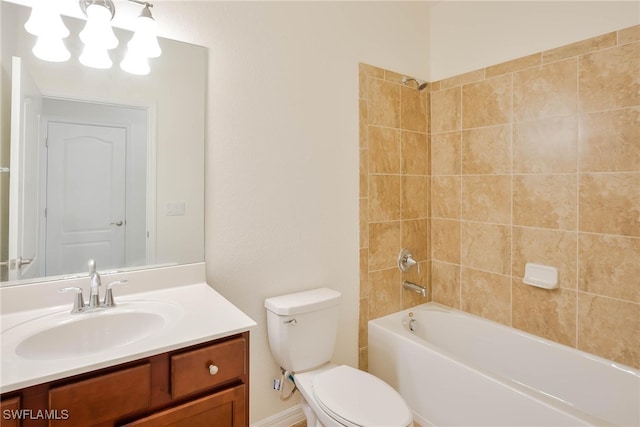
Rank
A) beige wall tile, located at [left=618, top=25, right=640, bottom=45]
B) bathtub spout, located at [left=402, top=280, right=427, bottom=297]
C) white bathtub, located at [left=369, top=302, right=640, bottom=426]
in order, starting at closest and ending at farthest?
1. white bathtub, located at [left=369, top=302, right=640, bottom=426]
2. beige wall tile, located at [left=618, top=25, right=640, bottom=45]
3. bathtub spout, located at [left=402, top=280, right=427, bottom=297]

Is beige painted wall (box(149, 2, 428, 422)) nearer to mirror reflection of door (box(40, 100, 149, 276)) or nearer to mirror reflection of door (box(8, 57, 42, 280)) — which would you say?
mirror reflection of door (box(40, 100, 149, 276))

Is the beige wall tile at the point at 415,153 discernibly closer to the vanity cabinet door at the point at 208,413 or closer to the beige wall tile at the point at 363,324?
the beige wall tile at the point at 363,324

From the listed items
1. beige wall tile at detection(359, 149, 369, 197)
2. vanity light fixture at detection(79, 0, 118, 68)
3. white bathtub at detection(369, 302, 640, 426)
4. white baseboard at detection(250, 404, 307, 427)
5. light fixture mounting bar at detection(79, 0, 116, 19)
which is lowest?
white baseboard at detection(250, 404, 307, 427)

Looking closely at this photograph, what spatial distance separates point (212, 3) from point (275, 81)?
1.44 feet

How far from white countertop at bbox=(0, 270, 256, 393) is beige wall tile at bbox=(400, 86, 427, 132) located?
66.8 inches

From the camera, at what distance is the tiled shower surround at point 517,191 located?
1.68 metres

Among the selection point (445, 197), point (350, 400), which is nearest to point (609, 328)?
point (445, 197)

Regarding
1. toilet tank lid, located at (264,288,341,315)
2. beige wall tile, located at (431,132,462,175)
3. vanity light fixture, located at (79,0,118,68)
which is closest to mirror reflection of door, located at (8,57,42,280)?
vanity light fixture, located at (79,0,118,68)

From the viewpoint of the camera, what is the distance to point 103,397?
35.9 inches

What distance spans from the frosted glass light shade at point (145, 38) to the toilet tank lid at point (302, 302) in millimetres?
1259

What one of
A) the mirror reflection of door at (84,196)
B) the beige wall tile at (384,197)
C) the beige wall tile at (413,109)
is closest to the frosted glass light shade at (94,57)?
Answer: the mirror reflection of door at (84,196)

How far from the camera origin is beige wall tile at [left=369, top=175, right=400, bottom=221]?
7.21ft

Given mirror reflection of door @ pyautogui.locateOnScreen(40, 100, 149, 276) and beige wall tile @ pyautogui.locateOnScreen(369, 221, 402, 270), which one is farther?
beige wall tile @ pyautogui.locateOnScreen(369, 221, 402, 270)

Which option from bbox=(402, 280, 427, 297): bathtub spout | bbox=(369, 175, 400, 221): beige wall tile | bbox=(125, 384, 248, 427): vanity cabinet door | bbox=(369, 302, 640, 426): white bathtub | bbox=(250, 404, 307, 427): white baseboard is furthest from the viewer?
bbox=(402, 280, 427, 297): bathtub spout
